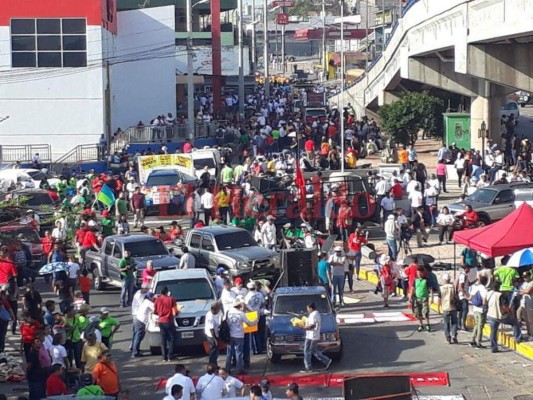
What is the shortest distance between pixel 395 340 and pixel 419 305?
0.85 metres

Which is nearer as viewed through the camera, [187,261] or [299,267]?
[299,267]

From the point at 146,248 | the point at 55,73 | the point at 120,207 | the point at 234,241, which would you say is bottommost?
the point at 146,248

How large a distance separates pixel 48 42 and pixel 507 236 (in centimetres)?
4194

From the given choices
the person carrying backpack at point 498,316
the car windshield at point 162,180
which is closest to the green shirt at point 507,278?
the person carrying backpack at point 498,316

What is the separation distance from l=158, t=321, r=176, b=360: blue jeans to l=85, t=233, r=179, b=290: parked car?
6126 millimetres

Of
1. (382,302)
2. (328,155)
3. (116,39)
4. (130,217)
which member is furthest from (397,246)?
(116,39)

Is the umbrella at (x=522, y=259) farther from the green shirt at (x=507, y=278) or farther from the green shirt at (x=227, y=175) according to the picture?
the green shirt at (x=227, y=175)

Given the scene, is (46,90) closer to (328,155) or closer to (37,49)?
(37,49)

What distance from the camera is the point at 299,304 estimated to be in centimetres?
2164

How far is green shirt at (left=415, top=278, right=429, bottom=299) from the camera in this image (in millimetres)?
23097

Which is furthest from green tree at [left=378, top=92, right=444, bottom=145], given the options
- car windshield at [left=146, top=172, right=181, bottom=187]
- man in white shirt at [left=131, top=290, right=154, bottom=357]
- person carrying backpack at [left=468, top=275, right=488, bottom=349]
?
man in white shirt at [left=131, top=290, right=154, bottom=357]

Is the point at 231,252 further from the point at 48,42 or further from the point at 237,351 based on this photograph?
the point at 48,42

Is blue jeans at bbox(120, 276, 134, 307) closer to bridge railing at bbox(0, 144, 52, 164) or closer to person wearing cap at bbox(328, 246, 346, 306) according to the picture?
person wearing cap at bbox(328, 246, 346, 306)

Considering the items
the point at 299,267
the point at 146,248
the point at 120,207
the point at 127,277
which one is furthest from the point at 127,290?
the point at 120,207
